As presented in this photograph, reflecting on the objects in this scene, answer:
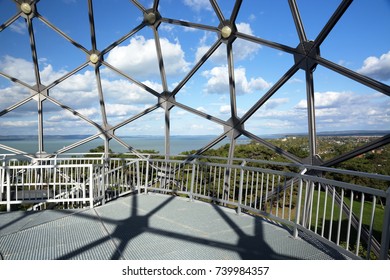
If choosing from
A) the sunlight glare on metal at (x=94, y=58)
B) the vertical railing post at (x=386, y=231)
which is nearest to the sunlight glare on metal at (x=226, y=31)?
the sunlight glare on metal at (x=94, y=58)

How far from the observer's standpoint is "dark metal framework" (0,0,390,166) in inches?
187

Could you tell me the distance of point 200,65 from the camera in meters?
7.70

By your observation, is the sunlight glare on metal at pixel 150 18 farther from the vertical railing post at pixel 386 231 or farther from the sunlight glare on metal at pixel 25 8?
the vertical railing post at pixel 386 231

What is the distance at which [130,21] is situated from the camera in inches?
348

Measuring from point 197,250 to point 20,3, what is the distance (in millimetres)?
10468

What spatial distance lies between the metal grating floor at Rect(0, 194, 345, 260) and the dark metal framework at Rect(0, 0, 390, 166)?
90.8 inches

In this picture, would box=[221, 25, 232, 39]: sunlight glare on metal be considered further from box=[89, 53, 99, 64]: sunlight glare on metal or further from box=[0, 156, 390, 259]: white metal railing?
box=[89, 53, 99, 64]: sunlight glare on metal

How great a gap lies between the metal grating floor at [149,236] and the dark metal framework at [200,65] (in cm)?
231

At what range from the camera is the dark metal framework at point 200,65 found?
187 inches

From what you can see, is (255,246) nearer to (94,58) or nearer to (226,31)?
(226,31)

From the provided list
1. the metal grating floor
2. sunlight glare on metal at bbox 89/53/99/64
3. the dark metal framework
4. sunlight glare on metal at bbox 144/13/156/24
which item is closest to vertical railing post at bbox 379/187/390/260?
the metal grating floor

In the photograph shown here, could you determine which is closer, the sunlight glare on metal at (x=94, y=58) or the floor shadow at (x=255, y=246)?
the floor shadow at (x=255, y=246)

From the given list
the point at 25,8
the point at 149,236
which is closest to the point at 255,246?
the point at 149,236

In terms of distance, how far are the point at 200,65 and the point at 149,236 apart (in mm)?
5584
